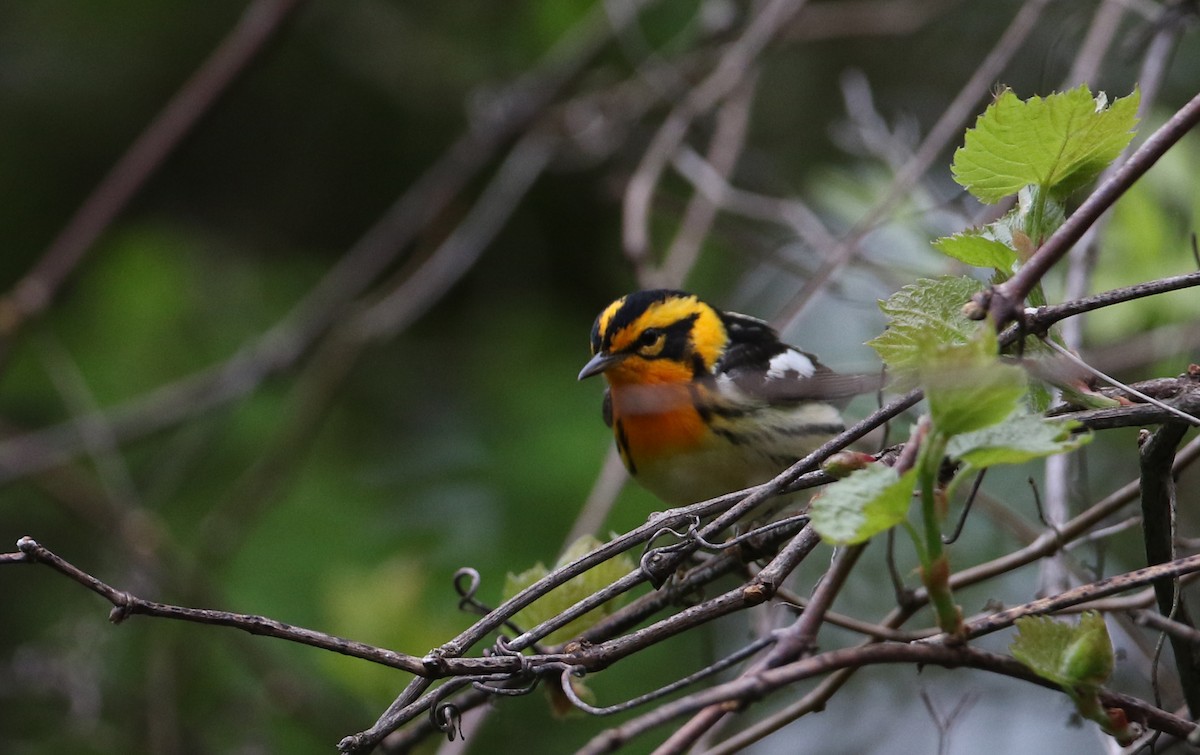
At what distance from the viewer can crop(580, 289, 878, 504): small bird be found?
284 centimetres

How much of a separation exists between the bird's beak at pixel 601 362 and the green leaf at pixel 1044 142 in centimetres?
182

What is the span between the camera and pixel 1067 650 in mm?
1129

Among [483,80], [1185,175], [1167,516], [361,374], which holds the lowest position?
[1167,516]

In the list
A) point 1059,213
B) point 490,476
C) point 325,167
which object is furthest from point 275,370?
point 1059,213

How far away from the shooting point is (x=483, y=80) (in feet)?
15.3

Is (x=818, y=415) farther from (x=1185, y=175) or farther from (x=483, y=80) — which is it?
(x=483, y=80)

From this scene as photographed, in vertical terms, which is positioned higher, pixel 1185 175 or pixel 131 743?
pixel 131 743

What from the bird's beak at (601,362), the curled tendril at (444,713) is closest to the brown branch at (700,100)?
the bird's beak at (601,362)

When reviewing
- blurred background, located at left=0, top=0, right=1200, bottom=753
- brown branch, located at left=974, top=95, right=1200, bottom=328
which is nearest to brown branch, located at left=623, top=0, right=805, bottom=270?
blurred background, located at left=0, top=0, right=1200, bottom=753

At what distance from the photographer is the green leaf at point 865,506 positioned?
3.22 ft

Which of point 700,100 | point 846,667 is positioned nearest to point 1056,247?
point 846,667

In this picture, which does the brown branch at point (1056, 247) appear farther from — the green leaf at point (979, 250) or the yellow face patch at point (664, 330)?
the yellow face patch at point (664, 330)

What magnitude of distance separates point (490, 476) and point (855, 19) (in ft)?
7.06

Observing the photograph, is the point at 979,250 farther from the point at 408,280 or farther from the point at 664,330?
the point at 408,280
